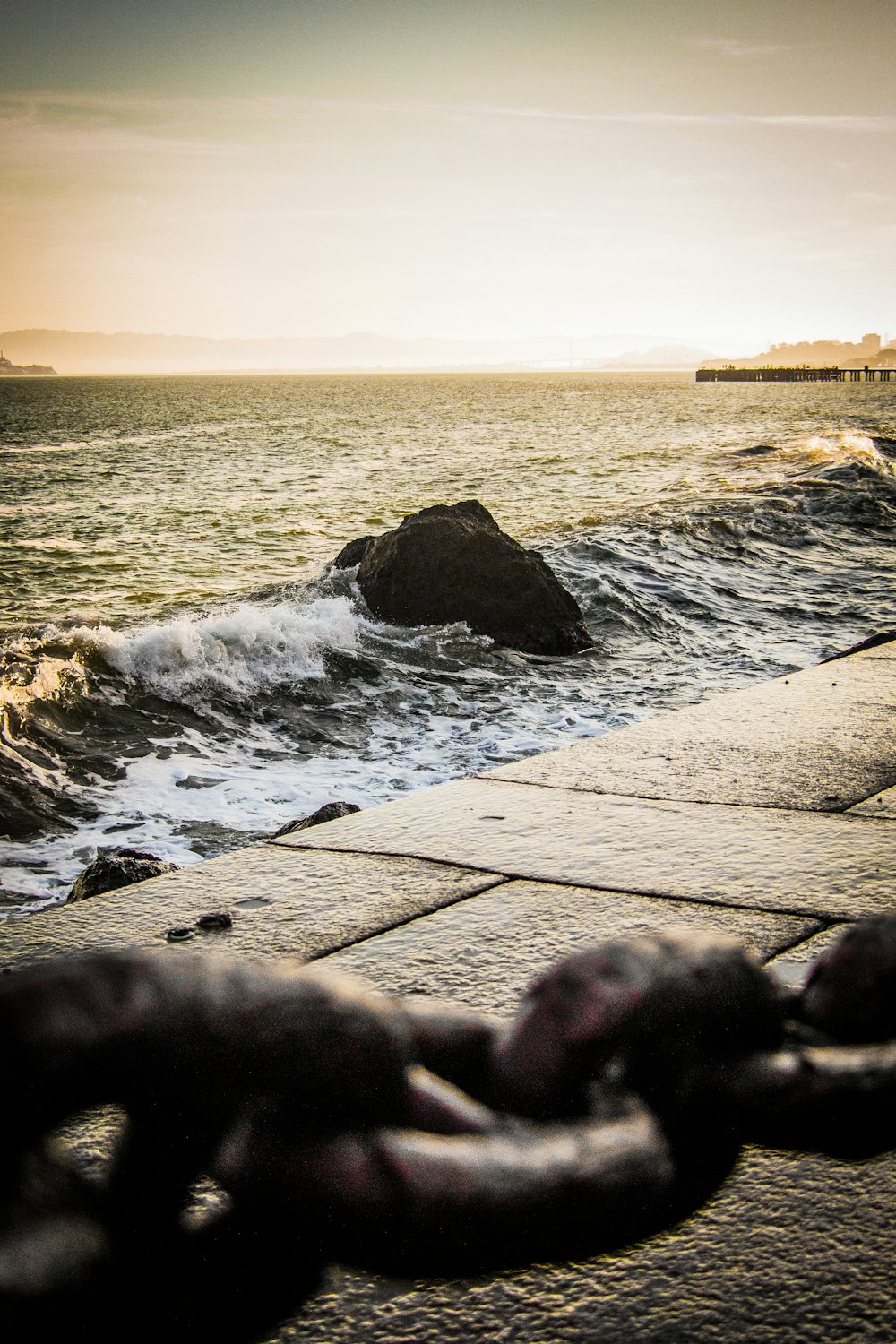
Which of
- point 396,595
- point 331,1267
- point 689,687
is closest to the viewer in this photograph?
point 331,1267

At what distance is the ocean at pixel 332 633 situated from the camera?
5895 mm

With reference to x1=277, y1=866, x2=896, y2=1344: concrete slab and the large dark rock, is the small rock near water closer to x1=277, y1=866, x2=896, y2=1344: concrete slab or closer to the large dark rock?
x1=277, y1=866, x2=896, y2=1344: concrete slab

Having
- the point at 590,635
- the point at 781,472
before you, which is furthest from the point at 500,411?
the point at 590,635

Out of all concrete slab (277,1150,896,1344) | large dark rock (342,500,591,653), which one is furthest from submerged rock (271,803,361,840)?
large dark rock (342,500,591,653)

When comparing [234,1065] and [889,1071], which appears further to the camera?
[889,1071]

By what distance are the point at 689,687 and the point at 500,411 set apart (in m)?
63.6

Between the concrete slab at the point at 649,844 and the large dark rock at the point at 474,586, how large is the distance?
5.82m

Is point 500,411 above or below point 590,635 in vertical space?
above

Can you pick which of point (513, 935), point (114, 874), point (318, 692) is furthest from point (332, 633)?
point (513, 935)

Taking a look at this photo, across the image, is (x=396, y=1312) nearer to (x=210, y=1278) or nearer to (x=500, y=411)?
Answer: (x=210, y=1278)

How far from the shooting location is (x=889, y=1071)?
53.9 inches

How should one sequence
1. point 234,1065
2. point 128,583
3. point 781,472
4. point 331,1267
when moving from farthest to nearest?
1. point 781,472
2. point 128,583
3. point 331,1267
4. point 234,1065

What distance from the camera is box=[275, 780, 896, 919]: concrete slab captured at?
227 centimetres

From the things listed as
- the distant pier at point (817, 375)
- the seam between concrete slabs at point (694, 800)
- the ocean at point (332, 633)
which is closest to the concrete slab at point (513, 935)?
the seam between concrete slabs at point (694, 800)
